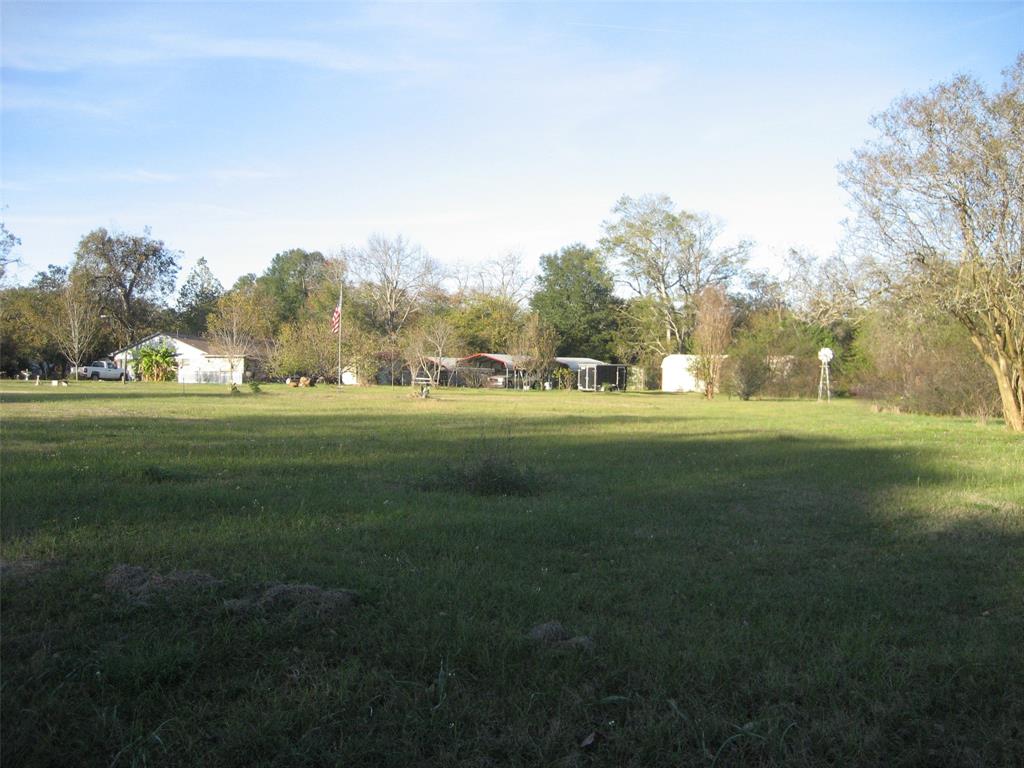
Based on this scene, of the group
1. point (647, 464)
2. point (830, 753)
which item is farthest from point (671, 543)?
point (647, 464)

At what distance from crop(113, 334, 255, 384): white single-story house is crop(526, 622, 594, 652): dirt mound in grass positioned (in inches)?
2584

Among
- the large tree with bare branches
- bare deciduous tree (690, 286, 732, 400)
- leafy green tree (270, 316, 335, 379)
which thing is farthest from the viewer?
leafy green tree (270, 316, 335, 379)

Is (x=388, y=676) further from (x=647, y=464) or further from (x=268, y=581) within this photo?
(x=647, y=464)

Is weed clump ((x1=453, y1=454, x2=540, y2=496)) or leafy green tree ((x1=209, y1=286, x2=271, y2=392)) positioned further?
leafy green tree ((x1=209, y1=286, x2=271, y2=392))

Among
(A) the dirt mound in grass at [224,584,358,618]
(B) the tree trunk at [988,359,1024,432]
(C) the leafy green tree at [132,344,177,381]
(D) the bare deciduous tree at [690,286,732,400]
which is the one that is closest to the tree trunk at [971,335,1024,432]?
(B) the tree trunk at [988,359,1024,432]

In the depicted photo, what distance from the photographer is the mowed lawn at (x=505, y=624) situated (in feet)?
11.4

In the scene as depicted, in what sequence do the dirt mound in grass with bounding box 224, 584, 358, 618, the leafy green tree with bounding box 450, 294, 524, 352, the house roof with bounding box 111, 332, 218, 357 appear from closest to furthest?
1. the dirt mound in grass with bounding box 224, 584, 358, 618
2. the house roof with bounding box 111, 332, 218, 357
3. the leafy green tree with bounding box 450, 294, 524, 352

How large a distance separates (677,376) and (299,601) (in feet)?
192

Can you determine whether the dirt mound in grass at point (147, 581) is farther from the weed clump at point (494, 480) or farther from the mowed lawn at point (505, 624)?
the weed clump at point (494, 480)

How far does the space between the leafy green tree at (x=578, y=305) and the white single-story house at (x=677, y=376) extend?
11.4 m

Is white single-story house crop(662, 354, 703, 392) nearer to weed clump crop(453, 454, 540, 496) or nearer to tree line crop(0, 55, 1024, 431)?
tree line crop(0, 55, 1024, 431)

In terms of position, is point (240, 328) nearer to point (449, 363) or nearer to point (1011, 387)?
point (449, 363)

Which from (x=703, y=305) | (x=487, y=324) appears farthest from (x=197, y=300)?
(x=703, y=305)

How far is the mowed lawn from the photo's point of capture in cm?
346
